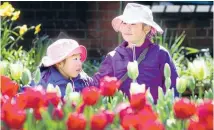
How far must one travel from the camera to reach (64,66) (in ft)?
12.9

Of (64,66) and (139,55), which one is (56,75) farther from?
(139,55)

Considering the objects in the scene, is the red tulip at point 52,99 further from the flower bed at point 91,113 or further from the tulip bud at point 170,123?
the tulip bud at point 170,123

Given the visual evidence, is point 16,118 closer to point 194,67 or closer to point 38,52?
point 194,67

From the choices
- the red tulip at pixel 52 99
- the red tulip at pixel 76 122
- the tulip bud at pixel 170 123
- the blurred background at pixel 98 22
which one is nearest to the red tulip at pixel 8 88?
the red tulip at pixel 52 99

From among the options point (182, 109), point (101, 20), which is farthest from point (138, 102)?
point (101, 20)

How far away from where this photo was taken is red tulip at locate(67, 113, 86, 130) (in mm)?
2193

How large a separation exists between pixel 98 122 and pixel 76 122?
0.08m

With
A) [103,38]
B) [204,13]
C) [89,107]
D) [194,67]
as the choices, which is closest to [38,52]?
[103,38]

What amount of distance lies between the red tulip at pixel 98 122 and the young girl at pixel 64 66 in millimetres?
1629

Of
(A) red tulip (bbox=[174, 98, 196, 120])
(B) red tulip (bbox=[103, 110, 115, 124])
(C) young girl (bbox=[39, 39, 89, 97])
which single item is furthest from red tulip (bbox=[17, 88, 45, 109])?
(C) young girl (bbox=[39, 39, 89, 97])

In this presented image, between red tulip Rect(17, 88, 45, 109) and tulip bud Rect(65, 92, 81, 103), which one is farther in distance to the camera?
tulip bud Rect(65, 92, 81, 103)

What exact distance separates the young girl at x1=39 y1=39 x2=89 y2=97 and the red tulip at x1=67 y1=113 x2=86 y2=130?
1.66 m

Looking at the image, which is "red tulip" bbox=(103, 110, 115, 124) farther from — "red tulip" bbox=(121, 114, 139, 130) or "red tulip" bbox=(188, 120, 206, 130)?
"red tulip" bbox=(188, 120, 206, 130)

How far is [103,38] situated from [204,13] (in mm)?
1013
